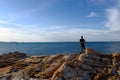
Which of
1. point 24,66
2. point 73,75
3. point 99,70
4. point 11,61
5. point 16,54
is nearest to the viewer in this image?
point 73,75

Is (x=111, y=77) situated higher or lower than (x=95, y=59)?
lower

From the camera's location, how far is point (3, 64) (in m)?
26.3

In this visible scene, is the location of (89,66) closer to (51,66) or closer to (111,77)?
(111,77)

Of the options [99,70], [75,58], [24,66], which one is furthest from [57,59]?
[99,70]

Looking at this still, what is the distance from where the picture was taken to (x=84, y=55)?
78.1 ft

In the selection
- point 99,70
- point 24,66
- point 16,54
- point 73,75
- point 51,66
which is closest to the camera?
point 73,75

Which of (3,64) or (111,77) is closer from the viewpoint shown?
(111,77)

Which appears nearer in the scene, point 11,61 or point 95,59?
point 95,59

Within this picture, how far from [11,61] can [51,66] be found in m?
8.39

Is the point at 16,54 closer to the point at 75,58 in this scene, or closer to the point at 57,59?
the point at 57,59

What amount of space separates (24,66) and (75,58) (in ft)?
22.2

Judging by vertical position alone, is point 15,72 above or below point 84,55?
below

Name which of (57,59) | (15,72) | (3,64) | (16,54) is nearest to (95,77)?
(57,59)

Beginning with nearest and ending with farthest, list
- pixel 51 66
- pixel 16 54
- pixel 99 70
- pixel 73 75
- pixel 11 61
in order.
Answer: pixel 73 75 → pixel 99 70 → pixel 51 66 → pixel 11 61 → pixel 16 54
